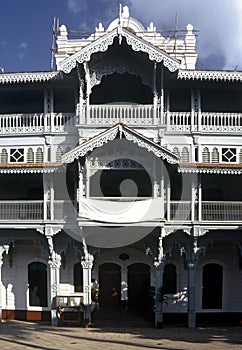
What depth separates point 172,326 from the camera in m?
20.7

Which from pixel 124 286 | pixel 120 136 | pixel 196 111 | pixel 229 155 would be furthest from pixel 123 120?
pixel 124 286

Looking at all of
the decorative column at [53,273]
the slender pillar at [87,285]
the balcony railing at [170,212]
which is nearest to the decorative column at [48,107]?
the balcony railing at [170,212]

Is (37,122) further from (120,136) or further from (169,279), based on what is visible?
(169,279)

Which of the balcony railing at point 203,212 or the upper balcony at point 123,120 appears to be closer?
the balcony railing at point 203,212

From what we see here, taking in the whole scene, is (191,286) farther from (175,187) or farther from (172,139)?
(172,139)

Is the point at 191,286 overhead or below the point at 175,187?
below

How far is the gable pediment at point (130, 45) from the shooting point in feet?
63.3

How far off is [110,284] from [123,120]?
964 centimetres

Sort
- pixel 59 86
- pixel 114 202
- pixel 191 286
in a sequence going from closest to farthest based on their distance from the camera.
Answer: pixel 114 202, pixel 191 286, pixel 59 86

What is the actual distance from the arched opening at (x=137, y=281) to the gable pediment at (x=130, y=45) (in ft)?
37.1

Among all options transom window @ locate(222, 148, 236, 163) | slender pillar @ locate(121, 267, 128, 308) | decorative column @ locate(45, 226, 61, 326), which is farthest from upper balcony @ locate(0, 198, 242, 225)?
slender pillar @ locate(121, 267, 128, 308)

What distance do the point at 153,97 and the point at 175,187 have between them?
5190 mm

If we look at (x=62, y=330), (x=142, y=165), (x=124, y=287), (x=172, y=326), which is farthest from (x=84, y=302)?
(x=142, y=165)

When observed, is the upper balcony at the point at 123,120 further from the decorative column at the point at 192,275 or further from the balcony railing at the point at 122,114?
the decorative column at the point at 192,275
